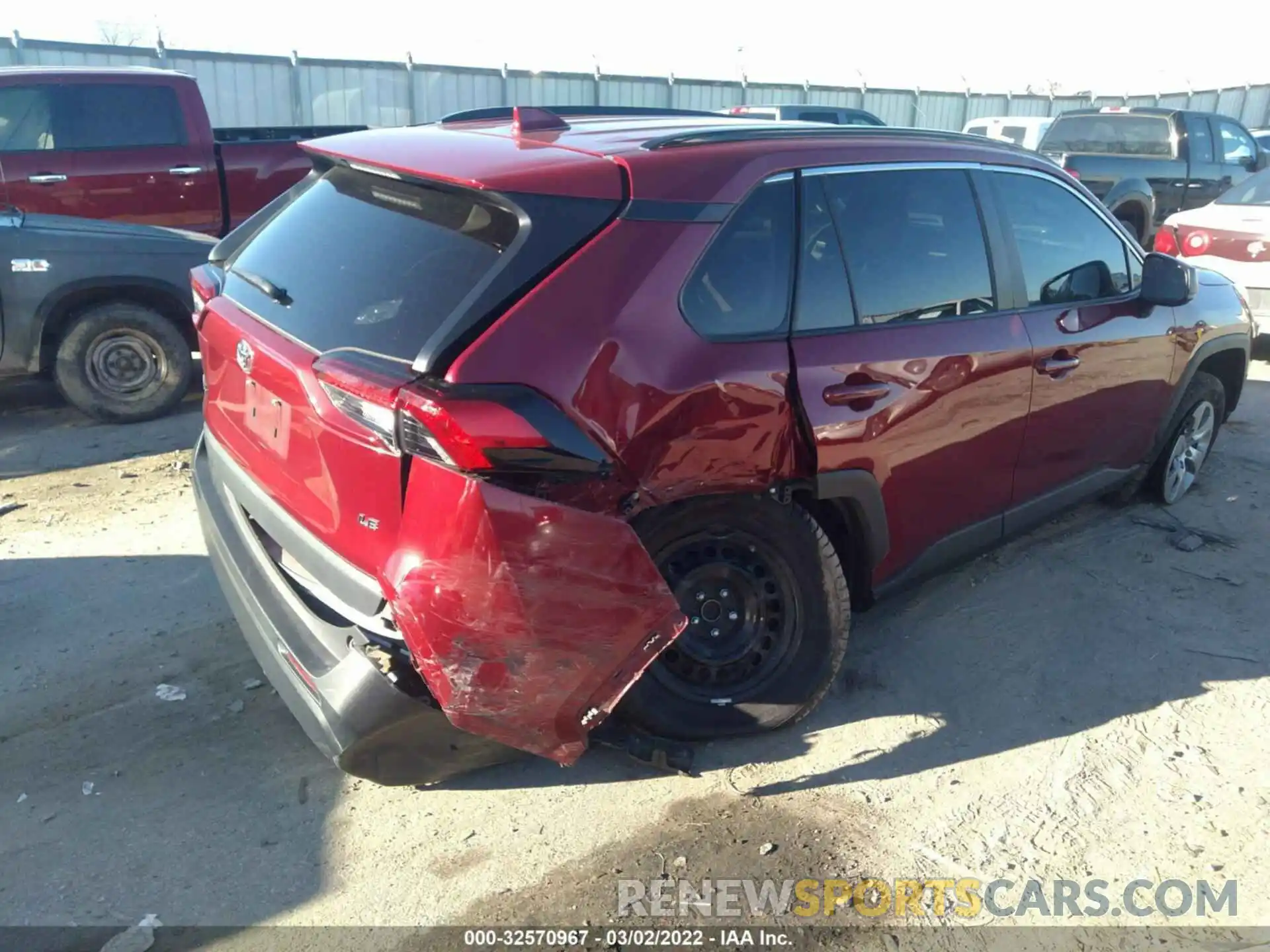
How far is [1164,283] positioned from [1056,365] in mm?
805

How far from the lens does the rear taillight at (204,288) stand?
3.40 metres

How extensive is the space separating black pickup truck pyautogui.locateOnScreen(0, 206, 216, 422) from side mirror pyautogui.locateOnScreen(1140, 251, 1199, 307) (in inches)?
206

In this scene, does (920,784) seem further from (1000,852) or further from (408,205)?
(408,205)

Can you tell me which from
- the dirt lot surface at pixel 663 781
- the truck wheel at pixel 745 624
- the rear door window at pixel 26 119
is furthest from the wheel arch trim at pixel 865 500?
the rear door window at pixel 26 119

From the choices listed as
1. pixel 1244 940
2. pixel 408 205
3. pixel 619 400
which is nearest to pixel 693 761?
pixel 619 400

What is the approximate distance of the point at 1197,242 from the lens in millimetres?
8164

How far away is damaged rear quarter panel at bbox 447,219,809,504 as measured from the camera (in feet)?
8.36

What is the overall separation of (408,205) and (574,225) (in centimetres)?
53

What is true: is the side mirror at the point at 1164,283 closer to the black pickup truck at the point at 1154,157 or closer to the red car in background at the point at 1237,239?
the red car in background at the point at 1237,239

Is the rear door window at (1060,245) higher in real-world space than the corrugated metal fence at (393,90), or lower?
lower

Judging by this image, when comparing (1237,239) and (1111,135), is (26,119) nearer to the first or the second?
(1237,239)

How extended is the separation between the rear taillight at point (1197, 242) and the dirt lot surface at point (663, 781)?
4523mm

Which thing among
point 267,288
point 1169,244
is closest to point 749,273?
point 267,288

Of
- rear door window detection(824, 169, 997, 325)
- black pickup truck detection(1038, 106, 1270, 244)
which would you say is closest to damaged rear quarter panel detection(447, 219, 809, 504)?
rear door window detection(824, 169, 997, 325)
